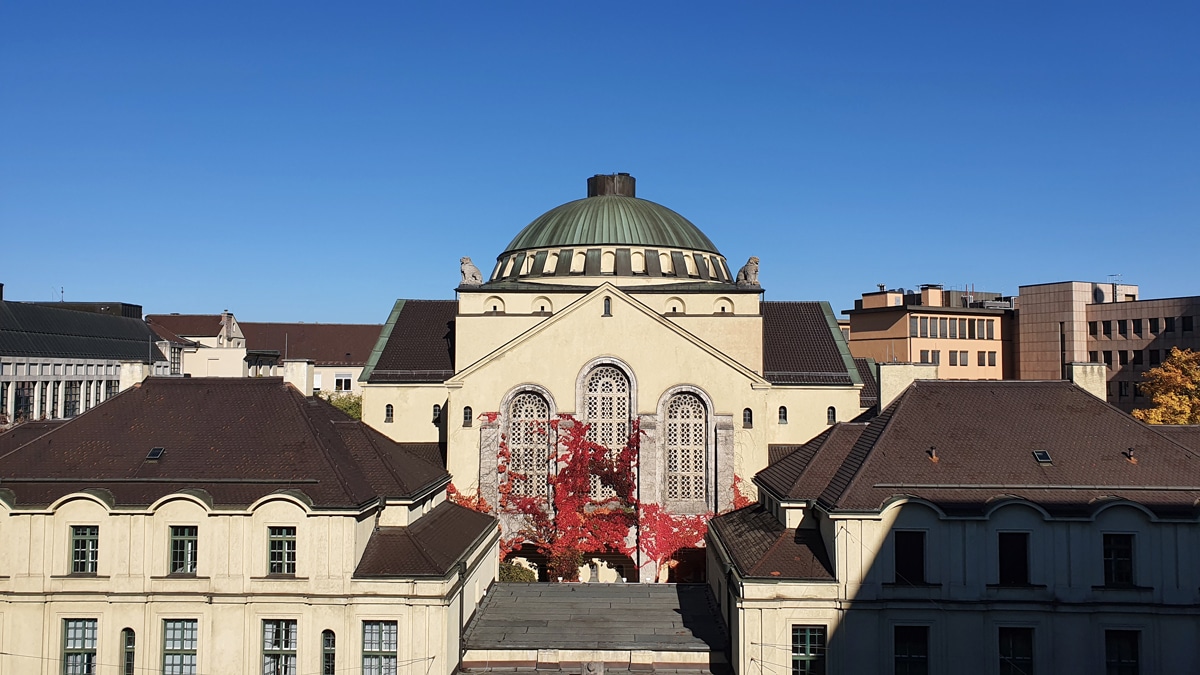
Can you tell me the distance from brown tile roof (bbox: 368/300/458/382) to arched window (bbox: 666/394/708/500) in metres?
12.1

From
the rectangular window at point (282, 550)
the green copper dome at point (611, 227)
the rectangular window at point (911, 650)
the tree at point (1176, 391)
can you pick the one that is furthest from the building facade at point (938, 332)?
the rectangular window at point (282, 550)

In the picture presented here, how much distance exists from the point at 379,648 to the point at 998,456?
19.3 metres

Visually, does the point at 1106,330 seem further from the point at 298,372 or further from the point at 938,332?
the point at 298,372

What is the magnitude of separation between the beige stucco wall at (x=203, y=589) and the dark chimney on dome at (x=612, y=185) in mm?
39119

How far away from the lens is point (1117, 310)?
8544 centimetres

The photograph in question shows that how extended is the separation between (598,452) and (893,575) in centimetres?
1883

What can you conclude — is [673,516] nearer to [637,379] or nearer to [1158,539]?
[637,379]

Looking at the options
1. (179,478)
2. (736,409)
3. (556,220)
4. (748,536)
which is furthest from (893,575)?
(556,220)

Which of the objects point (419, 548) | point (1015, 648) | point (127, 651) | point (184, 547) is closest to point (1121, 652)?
point (1015, 648)

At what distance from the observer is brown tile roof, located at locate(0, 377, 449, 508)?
95.2ft

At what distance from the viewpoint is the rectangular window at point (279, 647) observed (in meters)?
28.1

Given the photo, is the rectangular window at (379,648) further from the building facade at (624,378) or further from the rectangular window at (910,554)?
the building facade at (624,378)

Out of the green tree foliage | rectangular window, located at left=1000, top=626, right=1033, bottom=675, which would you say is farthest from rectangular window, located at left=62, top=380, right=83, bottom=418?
rectangular window, located at left=1000, top=626, right=1033, bottom=675

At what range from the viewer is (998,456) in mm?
29422
